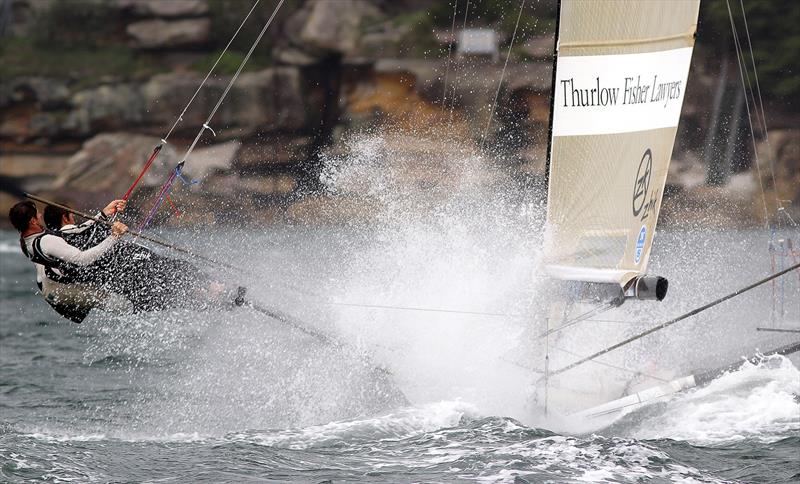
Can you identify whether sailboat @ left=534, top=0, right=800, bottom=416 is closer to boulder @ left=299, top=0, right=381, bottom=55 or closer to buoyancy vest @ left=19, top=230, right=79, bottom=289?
buoyancy vest @ left=19, top=230, right=79, bottom=289

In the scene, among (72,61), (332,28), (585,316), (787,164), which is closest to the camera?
(585,316)

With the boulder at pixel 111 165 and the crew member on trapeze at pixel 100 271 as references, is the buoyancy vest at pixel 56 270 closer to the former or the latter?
the crew member on trapeze at pixel 100 271

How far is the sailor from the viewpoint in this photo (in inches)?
294

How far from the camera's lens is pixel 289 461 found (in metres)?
7.17

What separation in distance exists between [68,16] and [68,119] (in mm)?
7272

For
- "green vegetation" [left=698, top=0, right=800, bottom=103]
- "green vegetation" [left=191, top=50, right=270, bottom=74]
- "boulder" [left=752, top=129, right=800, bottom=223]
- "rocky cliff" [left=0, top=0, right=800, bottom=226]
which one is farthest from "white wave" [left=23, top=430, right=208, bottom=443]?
"green vegetation" [left=191, top=50, right=270, bottom=74]

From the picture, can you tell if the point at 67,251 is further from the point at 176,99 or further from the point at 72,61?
the point at 72,61

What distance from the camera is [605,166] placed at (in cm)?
820

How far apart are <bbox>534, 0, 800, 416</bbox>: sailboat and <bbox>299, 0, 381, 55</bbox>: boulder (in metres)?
26.4

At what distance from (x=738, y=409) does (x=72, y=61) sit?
33.1m

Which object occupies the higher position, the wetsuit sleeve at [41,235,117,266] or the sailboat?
the sailboat

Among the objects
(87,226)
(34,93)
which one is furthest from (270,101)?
(87,226)

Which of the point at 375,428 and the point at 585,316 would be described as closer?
the point at 375,428

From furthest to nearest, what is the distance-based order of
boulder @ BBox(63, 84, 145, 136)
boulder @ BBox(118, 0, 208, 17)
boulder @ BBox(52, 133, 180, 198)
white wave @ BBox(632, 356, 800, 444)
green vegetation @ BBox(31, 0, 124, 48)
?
green vegetation @ BBox(31, 0, 124, 48) < boulder @ BBox(118, 0, 208, 17) < boulder @ BBox(63, 84, 145, 136) < boulder @ BBox(52, 133, 180, 198) < white wave @ BBox(632, 356, 800, 444)
